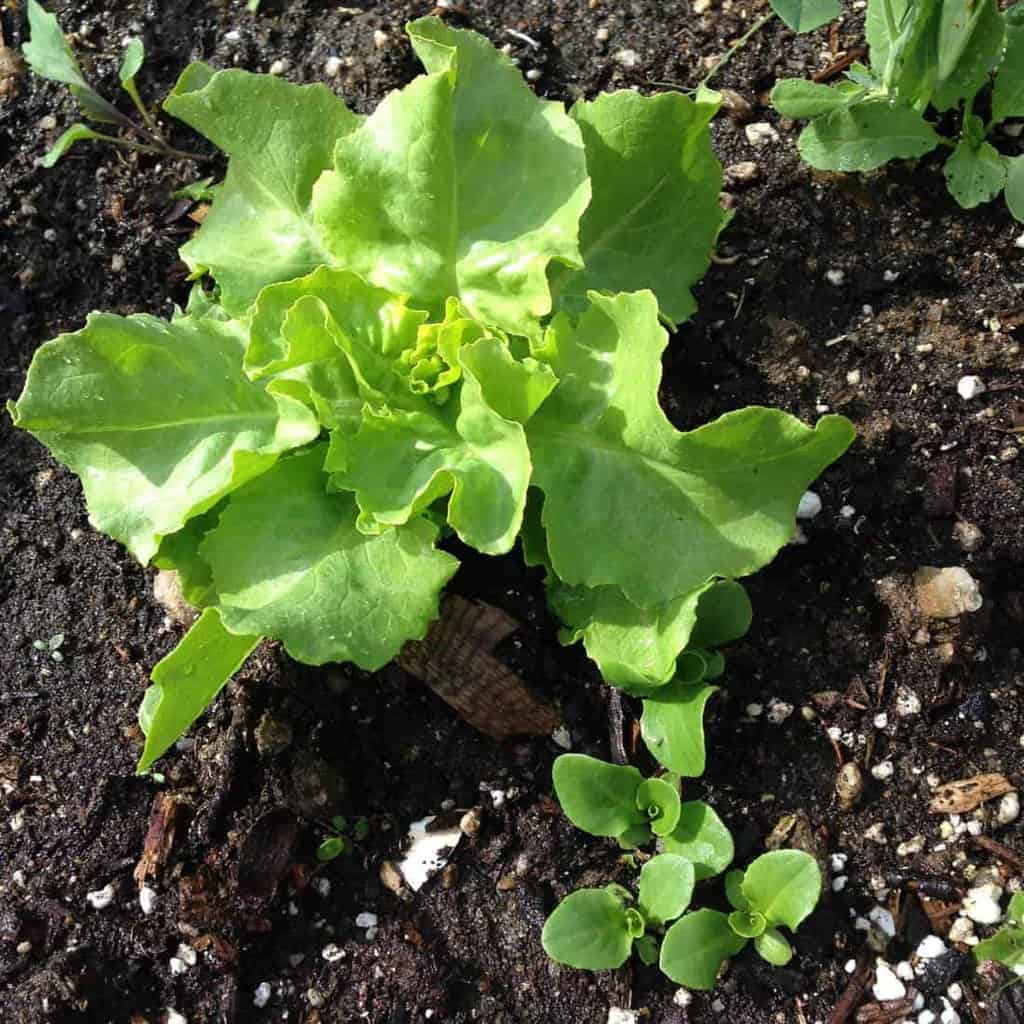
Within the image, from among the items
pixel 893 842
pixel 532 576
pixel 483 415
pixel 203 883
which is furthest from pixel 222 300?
pixel 893 842

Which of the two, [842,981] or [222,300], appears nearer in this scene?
[842,981]

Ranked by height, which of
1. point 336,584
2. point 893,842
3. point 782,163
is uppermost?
point 782,163

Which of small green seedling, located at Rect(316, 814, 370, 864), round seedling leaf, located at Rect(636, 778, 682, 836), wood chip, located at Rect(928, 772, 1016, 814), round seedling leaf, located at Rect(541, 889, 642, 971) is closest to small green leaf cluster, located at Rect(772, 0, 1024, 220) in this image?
wood chip, located at Rect(928, 772, 1016, 814)

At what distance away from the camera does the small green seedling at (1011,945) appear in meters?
2.14

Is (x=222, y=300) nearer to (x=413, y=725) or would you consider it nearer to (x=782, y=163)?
(x=413, y=725)

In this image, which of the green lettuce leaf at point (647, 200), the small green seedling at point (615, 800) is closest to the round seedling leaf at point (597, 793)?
the small green seedling at point (615, 800)

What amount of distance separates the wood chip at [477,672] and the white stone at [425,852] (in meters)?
0.23

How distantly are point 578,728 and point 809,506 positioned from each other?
2.27 ft

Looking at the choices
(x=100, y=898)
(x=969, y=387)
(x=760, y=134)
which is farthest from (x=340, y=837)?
(x=760, y=134)

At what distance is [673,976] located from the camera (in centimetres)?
208

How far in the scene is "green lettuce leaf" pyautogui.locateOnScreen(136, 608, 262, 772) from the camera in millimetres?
1984

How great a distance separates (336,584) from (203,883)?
0.74 meters

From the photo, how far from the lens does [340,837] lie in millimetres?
2328

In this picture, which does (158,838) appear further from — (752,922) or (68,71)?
(68,71)
